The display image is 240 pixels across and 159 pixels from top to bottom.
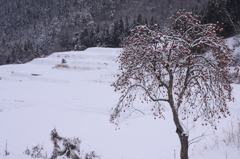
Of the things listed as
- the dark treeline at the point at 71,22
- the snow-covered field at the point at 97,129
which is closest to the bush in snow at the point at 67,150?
the snow-covered field at the point at 97,129

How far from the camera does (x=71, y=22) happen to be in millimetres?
85812

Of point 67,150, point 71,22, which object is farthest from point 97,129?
point 71,22

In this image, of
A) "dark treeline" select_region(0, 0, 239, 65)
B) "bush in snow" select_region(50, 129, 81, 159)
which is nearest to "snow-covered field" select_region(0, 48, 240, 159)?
"bush in snow" select_region(50, 129, 81, 159)

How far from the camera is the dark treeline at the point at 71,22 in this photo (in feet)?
192

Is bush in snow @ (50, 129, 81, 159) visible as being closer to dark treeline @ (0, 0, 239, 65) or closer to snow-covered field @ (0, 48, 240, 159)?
snow-covered field @ (0, 48, 240, 159)

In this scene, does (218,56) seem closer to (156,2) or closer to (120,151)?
(120,151)

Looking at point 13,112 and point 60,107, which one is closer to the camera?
point 13,112

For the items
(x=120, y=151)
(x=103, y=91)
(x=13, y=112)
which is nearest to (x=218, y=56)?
(x=120, y=151)

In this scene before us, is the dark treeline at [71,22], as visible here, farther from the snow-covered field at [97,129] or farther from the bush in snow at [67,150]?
the bush in snow at [67,150]

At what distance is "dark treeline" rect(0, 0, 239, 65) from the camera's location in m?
58.4

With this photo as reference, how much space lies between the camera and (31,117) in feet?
37.3

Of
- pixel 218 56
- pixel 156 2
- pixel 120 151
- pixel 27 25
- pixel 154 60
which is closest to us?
pixel 218 56

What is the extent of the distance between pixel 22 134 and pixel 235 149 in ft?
28.5

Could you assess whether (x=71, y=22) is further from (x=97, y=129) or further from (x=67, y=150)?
(x=67, y=150)
